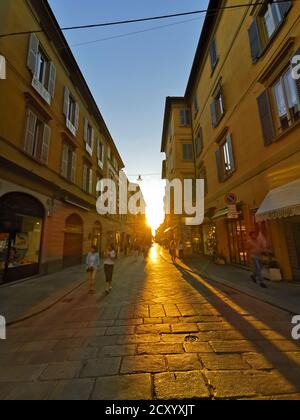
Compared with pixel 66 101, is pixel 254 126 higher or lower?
lower

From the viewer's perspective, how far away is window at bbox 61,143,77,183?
12836mm

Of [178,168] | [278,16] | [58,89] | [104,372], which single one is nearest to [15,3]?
[58,89]

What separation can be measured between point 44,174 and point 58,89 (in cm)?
604

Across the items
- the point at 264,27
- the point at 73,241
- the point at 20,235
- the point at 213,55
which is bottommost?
the point at 73,241

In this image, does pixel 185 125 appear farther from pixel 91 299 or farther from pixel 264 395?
pixel 264 395

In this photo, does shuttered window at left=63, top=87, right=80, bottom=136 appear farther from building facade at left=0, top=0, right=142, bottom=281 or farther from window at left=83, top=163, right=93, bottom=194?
window at left=83, top=163, right=93, bottom=194

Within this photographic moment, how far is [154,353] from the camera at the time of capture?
123 inches

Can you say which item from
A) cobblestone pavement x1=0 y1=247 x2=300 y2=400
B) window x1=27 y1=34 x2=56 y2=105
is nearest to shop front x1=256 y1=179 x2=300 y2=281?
cobblestone pavement x1=0 y1=247 x2=300 y2=400

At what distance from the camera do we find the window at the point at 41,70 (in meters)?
9.69

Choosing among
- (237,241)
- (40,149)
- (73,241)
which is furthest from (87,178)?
(237,241)

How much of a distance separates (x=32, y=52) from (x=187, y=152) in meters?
15.6

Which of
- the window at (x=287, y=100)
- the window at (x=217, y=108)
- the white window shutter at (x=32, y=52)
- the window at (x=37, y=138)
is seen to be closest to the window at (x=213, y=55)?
the window at (x=217, y=108)

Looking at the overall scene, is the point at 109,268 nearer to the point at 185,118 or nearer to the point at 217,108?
the point at 217,108

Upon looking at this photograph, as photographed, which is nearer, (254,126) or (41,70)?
(254,126)
